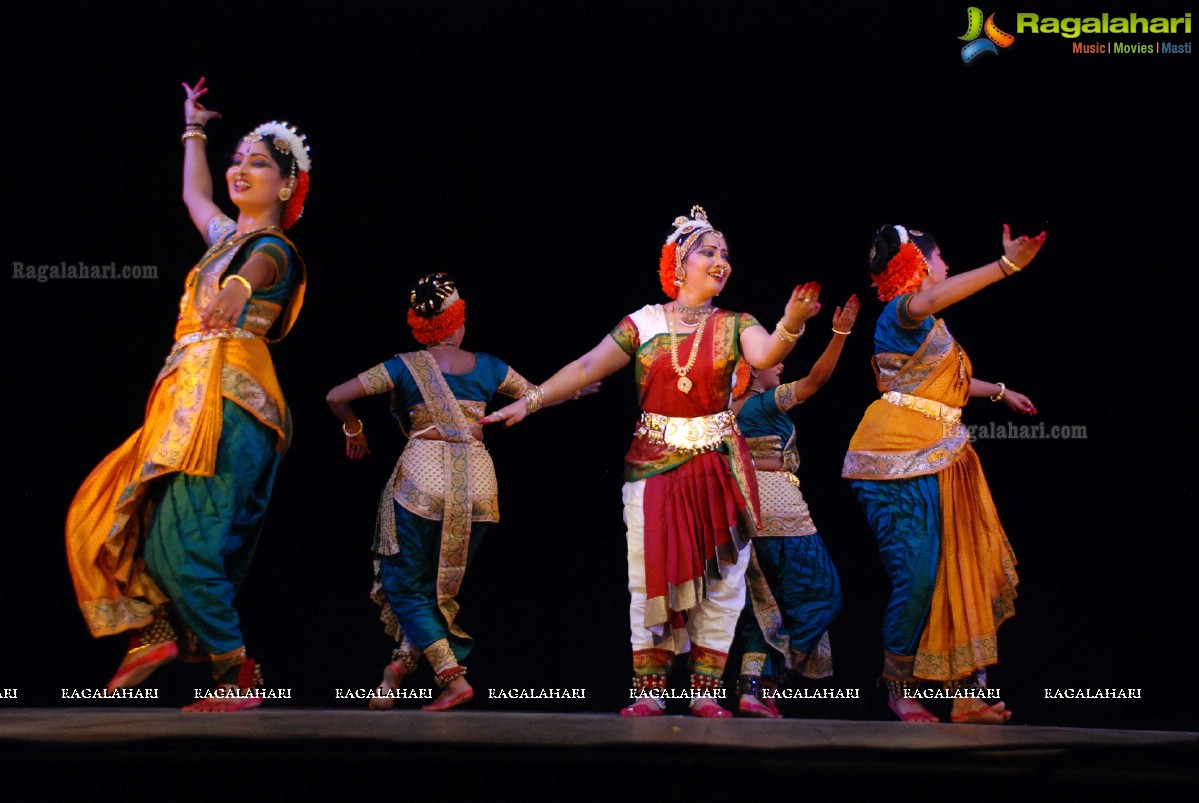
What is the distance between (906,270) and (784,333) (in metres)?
0.86

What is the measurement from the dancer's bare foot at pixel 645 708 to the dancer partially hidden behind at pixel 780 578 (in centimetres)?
46

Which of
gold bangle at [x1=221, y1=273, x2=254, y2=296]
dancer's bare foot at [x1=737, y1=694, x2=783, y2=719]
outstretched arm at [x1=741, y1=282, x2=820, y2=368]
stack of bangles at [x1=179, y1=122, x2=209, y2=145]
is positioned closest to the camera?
outstretched arm at [x1=741, y1=282, x2=820, y2=368]

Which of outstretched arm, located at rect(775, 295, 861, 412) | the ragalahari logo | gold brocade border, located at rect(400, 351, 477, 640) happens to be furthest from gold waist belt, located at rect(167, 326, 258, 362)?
the ragalahari logo

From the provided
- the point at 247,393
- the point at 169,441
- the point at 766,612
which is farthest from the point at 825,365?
the point at 169,441

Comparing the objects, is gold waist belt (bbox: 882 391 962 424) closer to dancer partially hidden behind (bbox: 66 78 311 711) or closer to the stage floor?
the stage floor

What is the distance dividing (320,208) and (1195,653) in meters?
3.71

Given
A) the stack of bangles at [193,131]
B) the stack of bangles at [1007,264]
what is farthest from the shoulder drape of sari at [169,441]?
the stack of bangles at [1007,264]

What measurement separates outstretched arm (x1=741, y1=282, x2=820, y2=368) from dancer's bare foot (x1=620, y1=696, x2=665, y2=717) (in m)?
1.07

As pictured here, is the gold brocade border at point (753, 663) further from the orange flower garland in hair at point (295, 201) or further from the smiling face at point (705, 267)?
the orange flower garland in hair at point (295, 201)

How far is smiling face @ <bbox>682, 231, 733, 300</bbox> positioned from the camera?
4.36m

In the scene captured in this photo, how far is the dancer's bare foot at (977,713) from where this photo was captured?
14.1 feet

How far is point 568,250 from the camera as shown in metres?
5.27

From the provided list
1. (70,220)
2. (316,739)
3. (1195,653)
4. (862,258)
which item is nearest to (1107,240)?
(862,258)

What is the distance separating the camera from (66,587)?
504 centimetres
